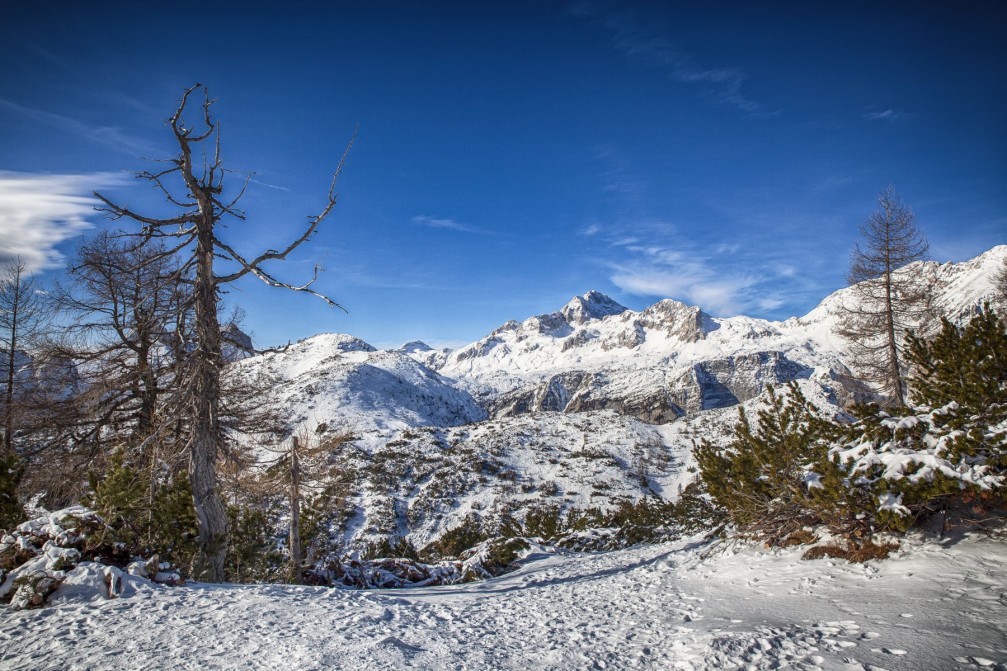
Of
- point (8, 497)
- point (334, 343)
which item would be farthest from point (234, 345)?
point (334, 343)

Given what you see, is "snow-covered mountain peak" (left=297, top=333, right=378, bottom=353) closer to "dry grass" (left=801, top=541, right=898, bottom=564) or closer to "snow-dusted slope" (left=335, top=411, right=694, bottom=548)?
"snow-dusted slope" (left=335, top=411, right=694, bottom=548)

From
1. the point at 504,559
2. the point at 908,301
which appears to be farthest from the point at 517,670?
the point at 908,301

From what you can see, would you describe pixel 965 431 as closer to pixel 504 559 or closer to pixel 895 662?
pixel 895 662

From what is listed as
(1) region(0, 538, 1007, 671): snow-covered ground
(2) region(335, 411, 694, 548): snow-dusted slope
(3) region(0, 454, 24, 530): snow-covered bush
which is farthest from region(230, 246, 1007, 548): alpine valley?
(3) region(0, 454, 24, 530): snow-covered bush

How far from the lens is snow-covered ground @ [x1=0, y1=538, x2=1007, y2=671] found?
4.41 metres

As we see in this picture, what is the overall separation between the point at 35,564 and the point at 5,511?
4155 mm

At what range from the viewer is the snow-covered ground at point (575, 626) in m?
4.41

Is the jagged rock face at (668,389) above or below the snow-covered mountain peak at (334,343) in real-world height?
below

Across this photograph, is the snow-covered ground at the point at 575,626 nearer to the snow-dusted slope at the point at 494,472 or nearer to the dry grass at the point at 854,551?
the dry grass at the point at 854,551

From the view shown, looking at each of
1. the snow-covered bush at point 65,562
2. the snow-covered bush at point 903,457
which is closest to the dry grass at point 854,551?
the snow-covered bush at point 903,457

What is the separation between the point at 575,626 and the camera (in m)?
6.32

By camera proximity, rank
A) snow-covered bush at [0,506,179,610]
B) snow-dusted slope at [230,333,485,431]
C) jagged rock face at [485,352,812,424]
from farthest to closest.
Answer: jagged rock face at [485,352,812,424]
snow-dusted slope at [230,333,485,431]
snow-covered bush at [0,506,179,610]

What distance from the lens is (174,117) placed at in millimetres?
7848

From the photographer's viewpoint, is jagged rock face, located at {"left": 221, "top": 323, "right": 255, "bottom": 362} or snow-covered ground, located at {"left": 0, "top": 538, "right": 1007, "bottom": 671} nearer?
snow-covered ground, located at {"left": 0, "top": 538, "right": 1007, "bottom": 671}
